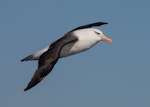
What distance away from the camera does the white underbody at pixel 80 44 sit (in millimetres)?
20688

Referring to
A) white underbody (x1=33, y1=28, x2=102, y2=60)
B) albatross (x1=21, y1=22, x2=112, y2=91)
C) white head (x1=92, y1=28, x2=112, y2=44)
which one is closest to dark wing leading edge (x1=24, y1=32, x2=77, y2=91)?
albatross (x1=21, y1=22, x2=112, y2=91)

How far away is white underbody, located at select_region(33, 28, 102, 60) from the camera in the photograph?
2069cm

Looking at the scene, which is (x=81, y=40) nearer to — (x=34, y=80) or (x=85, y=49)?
(x=85, y=49)

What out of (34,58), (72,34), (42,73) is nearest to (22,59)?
(34,58)

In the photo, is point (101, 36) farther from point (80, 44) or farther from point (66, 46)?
point (66, 46)

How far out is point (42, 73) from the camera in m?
18.2

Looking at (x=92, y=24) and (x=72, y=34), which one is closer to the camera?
(x=72, y=34)

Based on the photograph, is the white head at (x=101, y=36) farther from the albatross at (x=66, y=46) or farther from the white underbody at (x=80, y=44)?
the white underbody at (x=80, y=44)

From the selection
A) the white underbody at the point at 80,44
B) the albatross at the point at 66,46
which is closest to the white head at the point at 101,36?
the albatross at the point at 66,46

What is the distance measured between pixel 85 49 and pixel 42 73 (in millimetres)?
3361

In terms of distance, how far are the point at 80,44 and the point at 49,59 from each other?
2.12 m

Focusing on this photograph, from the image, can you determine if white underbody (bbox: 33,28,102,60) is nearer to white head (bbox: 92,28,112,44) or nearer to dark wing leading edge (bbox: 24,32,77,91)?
→ white head (bbox: 92,28,112,44)

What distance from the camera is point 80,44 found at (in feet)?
68.3

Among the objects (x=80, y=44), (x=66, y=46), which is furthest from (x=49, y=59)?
(x=80, y=44)
